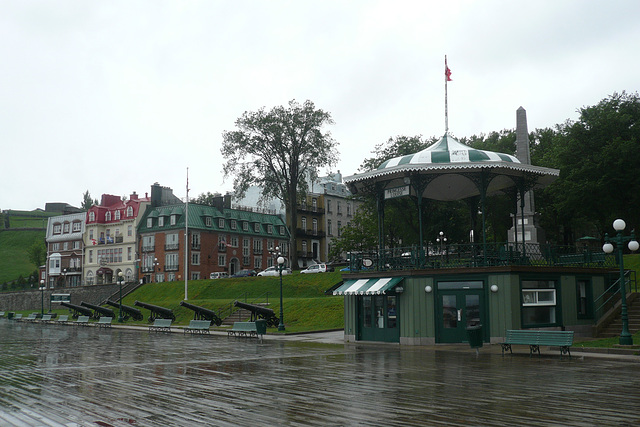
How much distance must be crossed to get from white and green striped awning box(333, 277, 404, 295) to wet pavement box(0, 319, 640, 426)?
357 centimetres

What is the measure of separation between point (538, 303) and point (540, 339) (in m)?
5.96

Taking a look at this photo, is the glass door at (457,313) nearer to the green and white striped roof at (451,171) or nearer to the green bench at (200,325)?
the green and white striped roof at (451,171)

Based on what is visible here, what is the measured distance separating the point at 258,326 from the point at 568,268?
47.9ft

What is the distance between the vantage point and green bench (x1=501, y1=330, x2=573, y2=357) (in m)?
18.9

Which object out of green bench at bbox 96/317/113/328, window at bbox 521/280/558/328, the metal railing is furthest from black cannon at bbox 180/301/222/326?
window at bbox 521/280/558/328

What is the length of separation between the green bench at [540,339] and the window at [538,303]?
3985 mm

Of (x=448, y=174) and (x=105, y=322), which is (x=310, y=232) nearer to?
(x=105, y=322)

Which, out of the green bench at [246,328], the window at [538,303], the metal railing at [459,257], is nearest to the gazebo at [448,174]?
the metal railing at [459,257]

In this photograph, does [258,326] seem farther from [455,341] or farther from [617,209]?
[617,209]

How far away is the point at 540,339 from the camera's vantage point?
64.7 ft

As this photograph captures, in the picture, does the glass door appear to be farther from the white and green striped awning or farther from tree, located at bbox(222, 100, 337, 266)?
tree, located at bbox(222, 100, 337, 266)

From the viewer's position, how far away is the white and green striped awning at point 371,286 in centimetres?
2512

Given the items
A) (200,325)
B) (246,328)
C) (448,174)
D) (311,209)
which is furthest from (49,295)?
(448,174)

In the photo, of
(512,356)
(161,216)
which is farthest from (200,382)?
(161,216)
